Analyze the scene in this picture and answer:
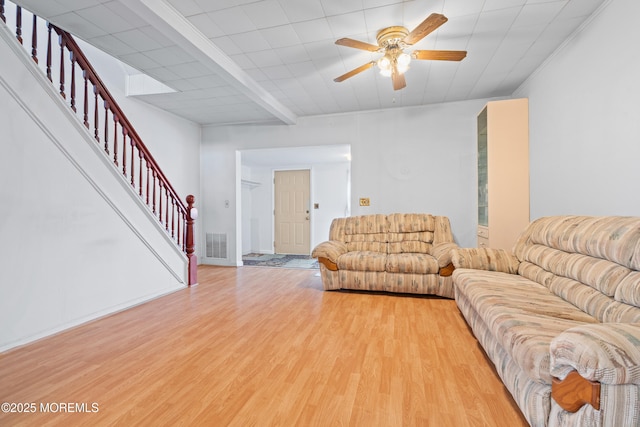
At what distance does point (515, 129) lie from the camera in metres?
3.29

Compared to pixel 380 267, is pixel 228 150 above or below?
above

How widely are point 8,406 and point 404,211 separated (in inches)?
163

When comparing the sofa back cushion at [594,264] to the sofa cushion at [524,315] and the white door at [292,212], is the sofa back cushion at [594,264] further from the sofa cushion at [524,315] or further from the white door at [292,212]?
the white door at [292,212]

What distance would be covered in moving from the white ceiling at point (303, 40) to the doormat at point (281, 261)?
277cm

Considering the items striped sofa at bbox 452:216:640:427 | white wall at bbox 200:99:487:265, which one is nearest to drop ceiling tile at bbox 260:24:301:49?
white wall at bbox 200:99:487:265

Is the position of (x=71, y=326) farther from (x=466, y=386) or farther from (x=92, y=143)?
(x=466, y=386)

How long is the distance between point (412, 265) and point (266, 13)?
269cm

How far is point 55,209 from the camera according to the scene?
2279 mm

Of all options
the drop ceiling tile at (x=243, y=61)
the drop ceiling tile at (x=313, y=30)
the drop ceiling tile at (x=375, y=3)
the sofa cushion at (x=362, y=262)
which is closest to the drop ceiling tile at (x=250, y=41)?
the drop ceiling tile at (x=243, y=61)

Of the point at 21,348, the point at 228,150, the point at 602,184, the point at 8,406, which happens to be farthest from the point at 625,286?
the point at 228,150

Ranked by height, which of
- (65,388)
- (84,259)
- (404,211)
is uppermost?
(404,211)

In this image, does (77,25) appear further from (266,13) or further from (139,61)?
(266,13)

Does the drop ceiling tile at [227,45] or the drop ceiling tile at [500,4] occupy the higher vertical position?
the drop ceiling tile at [227,45]

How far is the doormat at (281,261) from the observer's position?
5168mm
